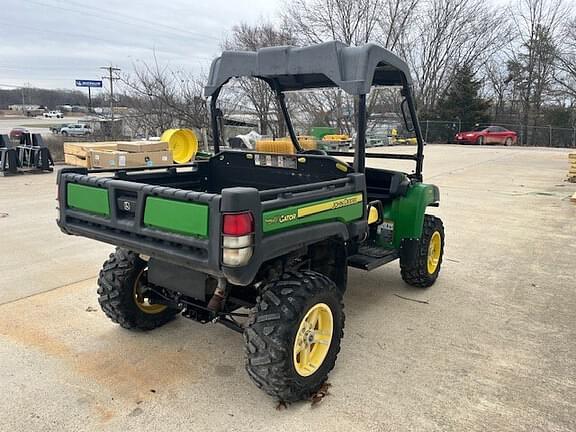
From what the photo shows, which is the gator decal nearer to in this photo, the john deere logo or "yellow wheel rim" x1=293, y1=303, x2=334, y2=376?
the john deere logo

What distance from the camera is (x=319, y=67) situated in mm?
3225

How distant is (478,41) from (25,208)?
1337 inches

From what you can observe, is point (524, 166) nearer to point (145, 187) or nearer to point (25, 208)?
point (25, 208)

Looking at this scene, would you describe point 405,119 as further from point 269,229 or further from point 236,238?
point 236,238

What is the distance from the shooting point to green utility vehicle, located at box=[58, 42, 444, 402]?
2408 mm

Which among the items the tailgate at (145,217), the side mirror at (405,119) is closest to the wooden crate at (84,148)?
the tailgate at (145,217)

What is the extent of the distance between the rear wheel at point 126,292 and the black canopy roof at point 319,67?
1.50 metres

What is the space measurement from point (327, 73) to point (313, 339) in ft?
5.73

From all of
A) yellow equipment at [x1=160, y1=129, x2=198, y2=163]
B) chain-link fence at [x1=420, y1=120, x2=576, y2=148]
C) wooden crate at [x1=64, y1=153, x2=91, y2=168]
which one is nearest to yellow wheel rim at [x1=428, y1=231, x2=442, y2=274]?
yellow equipment at [x1=160, y1=129, x2=198, y2=163]

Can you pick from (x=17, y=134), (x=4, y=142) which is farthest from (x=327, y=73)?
(x=17, y=134)

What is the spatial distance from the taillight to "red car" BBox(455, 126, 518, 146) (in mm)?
30054

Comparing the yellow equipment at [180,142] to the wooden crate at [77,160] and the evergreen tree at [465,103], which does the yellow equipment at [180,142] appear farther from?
the evergreen tree at [465,103]

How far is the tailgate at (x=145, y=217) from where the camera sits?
2.34 m

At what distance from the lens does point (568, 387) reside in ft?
9.45
